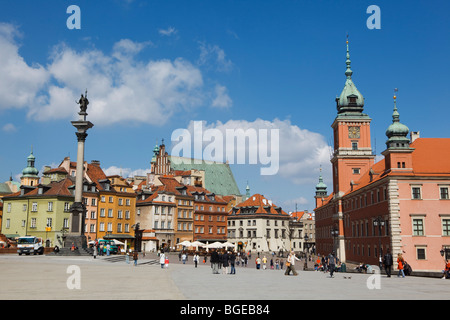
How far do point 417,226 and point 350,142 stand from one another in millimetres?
28918

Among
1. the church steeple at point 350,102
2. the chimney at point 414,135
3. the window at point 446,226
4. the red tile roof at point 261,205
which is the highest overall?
the church steeple at point 350,102

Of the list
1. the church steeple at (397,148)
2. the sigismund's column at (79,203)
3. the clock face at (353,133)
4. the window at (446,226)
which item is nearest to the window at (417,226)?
the window at (446,226)

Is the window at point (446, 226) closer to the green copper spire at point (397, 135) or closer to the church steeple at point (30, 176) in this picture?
the green copper spire at point (397, 135)

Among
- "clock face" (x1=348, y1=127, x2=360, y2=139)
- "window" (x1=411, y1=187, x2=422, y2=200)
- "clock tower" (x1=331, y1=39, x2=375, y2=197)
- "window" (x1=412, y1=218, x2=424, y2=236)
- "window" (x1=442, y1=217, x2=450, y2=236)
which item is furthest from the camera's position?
"clock face" (x1=348, y1=127, x2=360, y2=139)

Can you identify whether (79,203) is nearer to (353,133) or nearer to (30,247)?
(30,247)

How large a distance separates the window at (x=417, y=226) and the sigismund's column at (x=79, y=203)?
34.4 metres

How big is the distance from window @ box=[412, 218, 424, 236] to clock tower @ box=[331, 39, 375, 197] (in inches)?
991

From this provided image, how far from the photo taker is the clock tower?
240 ft

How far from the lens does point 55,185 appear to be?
7612 cm

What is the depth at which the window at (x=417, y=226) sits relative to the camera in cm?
4672

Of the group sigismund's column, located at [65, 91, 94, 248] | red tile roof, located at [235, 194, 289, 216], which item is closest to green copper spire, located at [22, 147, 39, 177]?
red tile roof, located at [235, 194, 289, 216]

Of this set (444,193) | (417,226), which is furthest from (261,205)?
(444,193)

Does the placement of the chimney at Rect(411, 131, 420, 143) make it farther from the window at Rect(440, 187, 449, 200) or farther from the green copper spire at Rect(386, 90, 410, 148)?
the window at Rect(440, 187, 449, 200)
